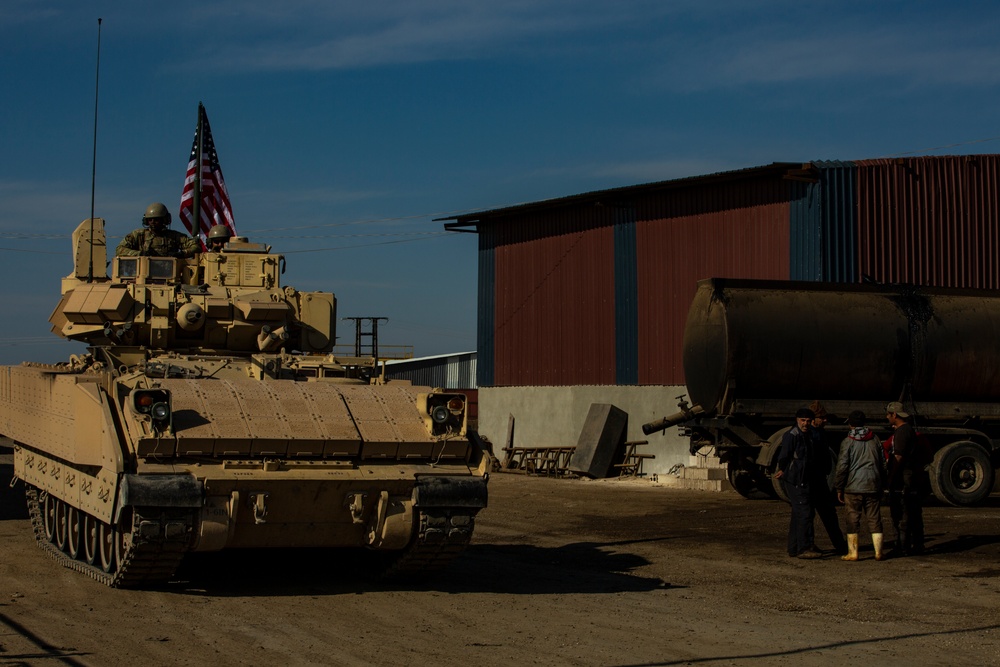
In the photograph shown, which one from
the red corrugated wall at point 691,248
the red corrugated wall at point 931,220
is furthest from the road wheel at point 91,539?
the red corrugated wall at point 931,220

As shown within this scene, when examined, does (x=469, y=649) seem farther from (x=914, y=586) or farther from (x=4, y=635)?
(x=914, y=586)

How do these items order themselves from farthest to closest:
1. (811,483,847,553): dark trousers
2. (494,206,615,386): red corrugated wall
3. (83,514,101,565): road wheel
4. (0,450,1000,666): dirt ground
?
(494,206,615,386): red corrugated wall < (811,483,847,553): dark trousers < (83,514,101,565): road wheel < (0,450,1000,666): dirt ground

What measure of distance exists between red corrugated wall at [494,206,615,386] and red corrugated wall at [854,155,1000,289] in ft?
21.8

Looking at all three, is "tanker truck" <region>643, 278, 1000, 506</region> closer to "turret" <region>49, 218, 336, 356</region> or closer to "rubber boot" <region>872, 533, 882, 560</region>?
"rubber boot" <region>872, 533, 882, 560</region>

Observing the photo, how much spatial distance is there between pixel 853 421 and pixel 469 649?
23.6ft

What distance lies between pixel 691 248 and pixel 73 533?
1684 centimetres

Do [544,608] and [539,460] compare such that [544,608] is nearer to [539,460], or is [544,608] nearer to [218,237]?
[218,237]

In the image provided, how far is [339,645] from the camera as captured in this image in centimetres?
873

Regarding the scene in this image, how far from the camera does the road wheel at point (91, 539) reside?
1177cm

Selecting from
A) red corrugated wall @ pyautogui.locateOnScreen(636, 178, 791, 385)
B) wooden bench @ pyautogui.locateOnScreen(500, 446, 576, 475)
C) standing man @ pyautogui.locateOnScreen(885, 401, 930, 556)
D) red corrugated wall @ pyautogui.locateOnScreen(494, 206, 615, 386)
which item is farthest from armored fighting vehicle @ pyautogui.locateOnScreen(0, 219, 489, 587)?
red corrugated wall @ pyautogui.locateOnScreen(494, 206, 615, 386)

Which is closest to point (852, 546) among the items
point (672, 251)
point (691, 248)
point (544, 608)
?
point (544, 608)

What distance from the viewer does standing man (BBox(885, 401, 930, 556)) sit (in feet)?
46.3

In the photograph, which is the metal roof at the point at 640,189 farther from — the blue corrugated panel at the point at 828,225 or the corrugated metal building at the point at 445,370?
the corrugated metal building at the point at 445,370

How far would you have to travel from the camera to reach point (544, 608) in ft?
34.5
